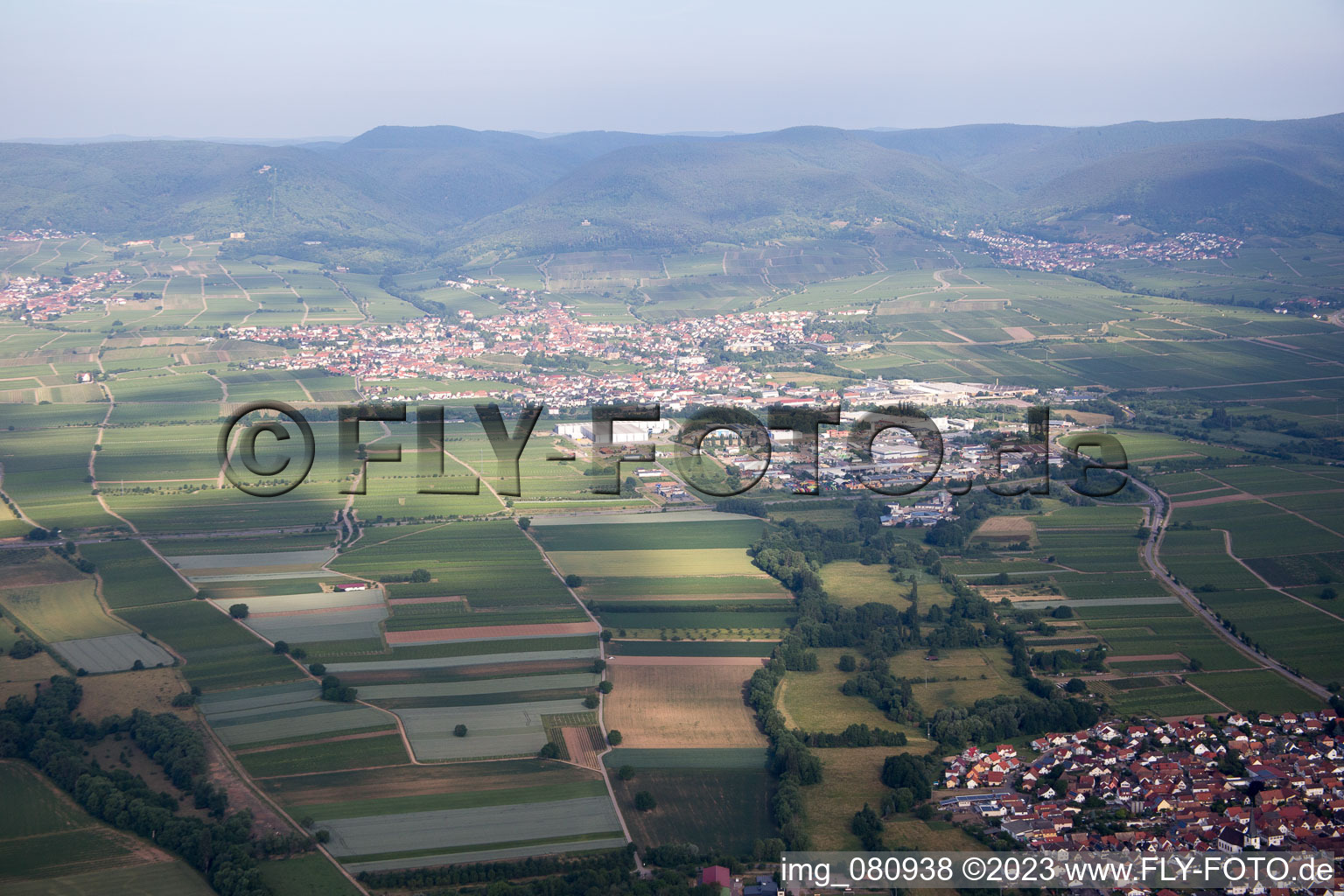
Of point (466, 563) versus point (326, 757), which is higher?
point (466, 563)

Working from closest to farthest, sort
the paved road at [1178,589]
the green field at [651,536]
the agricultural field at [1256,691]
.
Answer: the agricultural field at [1256,691]
the paved road at [1178,589]
the green field at [651,536]

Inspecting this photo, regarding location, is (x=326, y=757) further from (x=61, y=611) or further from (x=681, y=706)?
(x=61, y=611)

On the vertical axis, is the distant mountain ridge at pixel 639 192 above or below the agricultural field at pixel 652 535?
above

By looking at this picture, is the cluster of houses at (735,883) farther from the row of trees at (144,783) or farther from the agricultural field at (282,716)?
the agricultural field at (282,716)

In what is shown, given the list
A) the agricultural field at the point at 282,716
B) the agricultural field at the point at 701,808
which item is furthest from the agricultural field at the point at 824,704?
the agricultural field at the point at 282,716

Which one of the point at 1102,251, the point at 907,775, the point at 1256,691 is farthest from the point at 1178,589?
the point at 1102,251

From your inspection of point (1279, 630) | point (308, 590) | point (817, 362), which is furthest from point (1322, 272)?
point (308, 590)

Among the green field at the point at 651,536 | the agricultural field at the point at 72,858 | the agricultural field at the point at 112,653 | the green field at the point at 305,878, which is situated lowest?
the green field at the point at 305,878

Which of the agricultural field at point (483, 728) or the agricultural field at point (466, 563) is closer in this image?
the agricultural field at point (483, 728)
